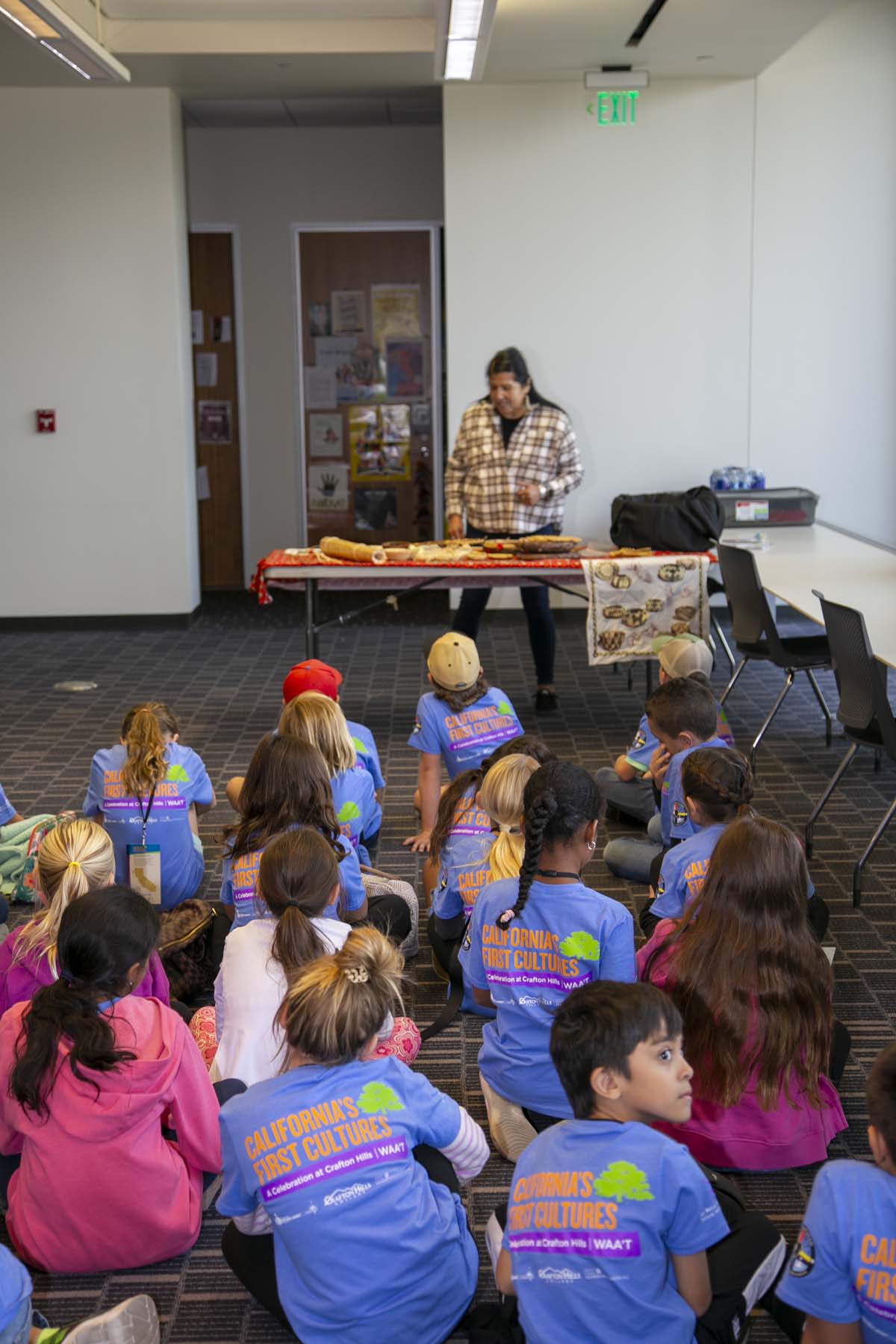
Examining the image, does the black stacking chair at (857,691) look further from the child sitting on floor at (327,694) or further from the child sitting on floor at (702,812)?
the child sitting on floor at (327,694)

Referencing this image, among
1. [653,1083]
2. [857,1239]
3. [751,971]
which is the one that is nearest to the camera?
[857,1239]

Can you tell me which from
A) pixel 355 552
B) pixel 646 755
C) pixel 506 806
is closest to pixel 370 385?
pixel 355 552

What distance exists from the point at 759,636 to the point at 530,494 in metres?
1.52

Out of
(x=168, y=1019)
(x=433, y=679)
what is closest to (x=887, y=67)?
(x=433, y=679)

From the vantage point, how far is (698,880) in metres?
3.00

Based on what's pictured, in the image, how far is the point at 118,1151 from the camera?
2.37 metres

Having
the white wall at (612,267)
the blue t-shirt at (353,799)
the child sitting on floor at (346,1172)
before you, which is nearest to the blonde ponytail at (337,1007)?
the child sitting on floor at (346,1172)

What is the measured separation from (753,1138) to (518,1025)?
51cm

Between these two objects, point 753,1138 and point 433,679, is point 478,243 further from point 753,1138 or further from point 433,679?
point 753,1138

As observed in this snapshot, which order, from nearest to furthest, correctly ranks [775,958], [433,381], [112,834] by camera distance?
[775,958] < [112,834] < [433,381]

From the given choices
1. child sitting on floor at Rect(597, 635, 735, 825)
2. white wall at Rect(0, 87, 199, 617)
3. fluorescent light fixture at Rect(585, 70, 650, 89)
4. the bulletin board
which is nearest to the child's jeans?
child sitting on floor at Rect(597, 635, 735, 825)

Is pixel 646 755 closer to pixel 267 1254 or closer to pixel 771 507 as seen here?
pixel 267 1254

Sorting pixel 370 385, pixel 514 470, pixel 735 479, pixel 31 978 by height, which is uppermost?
pixel 370 385

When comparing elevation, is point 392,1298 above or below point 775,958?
below
